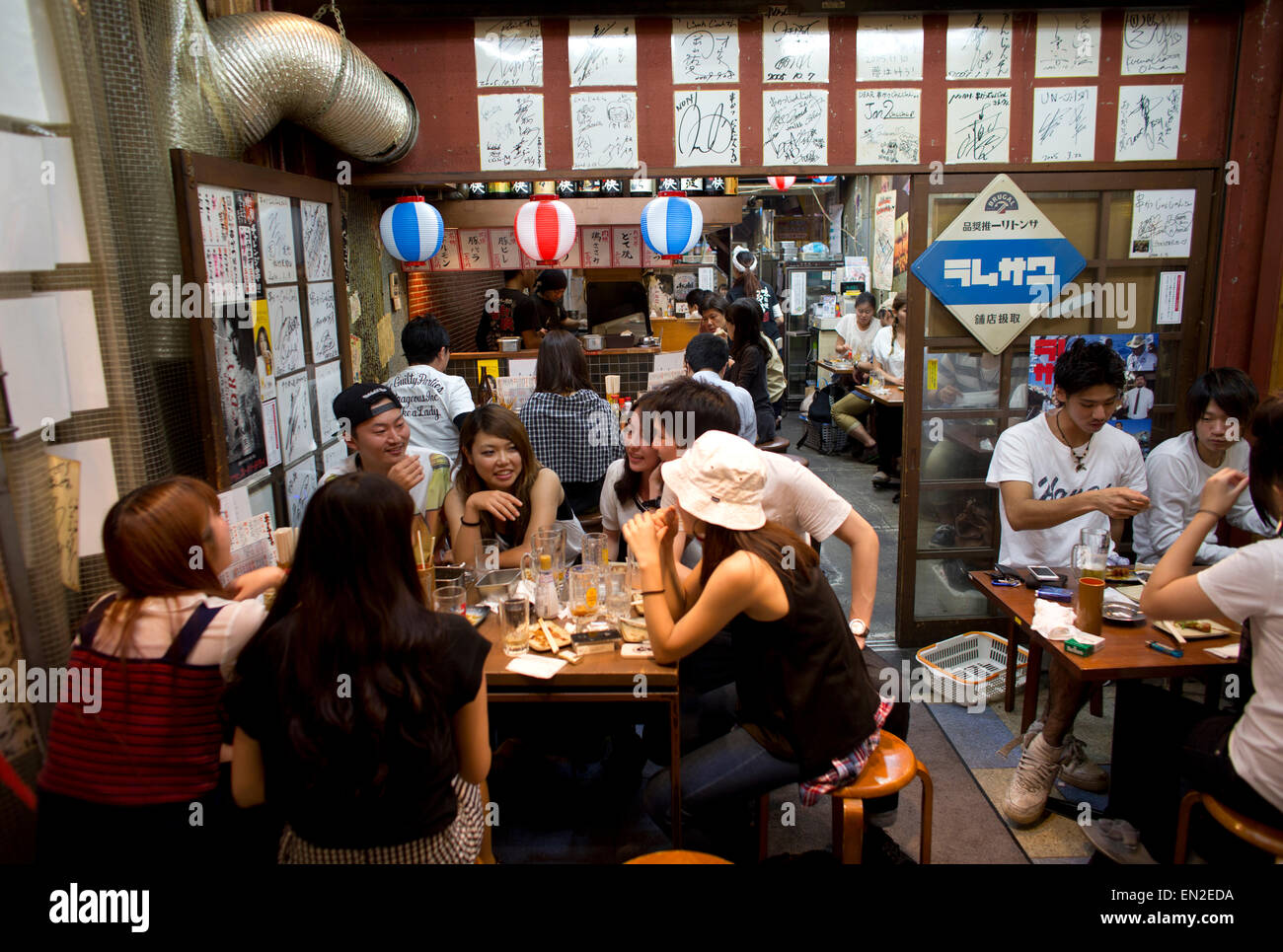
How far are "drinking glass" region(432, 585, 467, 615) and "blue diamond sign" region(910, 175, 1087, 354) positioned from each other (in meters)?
2.98

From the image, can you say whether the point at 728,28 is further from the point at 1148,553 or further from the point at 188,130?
the point at 1148,553

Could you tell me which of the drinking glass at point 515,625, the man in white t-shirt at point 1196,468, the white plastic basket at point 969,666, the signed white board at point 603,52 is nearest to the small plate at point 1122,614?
the man in white t-shirt at point 1196,468

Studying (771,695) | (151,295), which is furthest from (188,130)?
(771,695)

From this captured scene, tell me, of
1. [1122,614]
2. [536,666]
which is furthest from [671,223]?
[536,666]

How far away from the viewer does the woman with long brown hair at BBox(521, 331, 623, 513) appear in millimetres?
4734

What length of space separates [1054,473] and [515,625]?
2580 millimetres

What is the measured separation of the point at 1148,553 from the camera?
410cm

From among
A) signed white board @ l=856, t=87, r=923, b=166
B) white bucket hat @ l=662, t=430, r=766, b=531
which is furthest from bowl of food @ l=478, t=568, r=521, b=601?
signed white board @ l=856, t=87, r=923, b=166

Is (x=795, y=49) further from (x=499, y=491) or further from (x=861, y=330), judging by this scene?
(x=861, y=330)

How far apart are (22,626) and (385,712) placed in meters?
1.38

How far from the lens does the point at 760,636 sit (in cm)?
249

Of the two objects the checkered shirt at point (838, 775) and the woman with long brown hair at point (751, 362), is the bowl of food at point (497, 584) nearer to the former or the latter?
the checkered shirt at point (838, 775)
